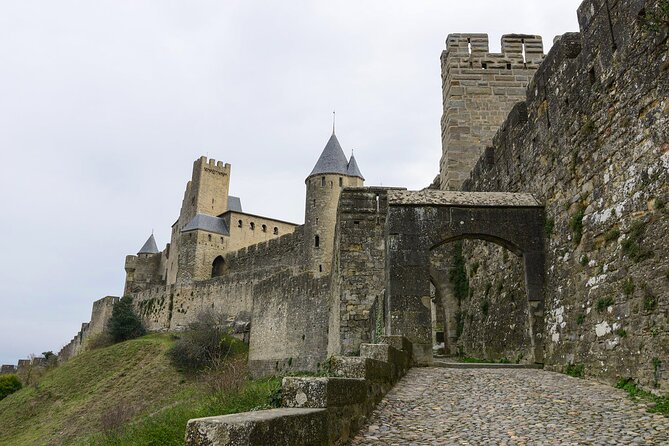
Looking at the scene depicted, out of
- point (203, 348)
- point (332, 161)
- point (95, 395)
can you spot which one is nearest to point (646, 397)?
point (203, 348)

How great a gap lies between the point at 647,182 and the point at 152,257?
195ft

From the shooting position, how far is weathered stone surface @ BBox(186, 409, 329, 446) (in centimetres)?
300

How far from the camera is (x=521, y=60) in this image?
16.8m

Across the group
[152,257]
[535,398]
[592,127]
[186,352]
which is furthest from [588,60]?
[152,257]

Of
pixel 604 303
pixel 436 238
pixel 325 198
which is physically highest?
pixel 325 198

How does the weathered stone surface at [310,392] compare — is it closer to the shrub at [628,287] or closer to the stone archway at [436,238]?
the shrub at [628,287]

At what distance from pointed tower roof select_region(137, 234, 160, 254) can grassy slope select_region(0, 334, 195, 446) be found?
25322mm

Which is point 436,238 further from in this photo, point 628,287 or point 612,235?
point 628,287

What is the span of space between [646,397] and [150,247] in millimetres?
60884

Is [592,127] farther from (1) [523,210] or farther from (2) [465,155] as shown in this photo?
(2) [465,155]

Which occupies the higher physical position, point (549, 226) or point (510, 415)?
point (549, 226)

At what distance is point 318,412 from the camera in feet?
13.2

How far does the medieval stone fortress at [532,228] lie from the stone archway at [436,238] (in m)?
0.02

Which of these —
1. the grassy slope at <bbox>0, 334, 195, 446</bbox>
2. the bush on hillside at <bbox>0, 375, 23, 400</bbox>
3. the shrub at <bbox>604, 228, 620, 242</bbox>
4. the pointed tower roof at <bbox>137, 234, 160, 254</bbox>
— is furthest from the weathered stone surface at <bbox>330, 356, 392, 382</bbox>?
the pointed tower roof at <bbox>137, 234, 160, 254</bbox>
